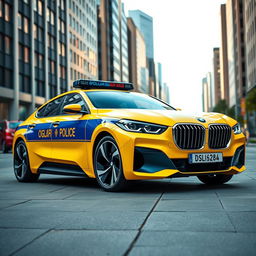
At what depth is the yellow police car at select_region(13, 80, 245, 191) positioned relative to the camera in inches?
247

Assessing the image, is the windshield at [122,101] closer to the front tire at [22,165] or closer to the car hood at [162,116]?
the car hood at [162,116]

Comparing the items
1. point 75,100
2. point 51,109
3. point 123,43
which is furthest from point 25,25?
point 123,43

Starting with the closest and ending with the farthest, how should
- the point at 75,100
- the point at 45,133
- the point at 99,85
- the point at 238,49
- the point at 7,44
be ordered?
the point at 75,100, the point at 45,133, the point at 99,85, the point at 7,44, the point at 238,49

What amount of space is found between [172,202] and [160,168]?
90cm

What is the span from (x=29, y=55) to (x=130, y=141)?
44502 mm

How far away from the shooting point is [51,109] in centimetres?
859

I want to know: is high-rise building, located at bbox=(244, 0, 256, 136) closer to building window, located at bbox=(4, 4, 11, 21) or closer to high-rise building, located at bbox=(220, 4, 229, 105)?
building window, located at bbox=(4, 4, 11, 21)

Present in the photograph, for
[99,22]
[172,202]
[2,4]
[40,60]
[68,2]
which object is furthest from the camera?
[99,22]

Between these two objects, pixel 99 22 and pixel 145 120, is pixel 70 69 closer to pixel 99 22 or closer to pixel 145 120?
pixel 99 22

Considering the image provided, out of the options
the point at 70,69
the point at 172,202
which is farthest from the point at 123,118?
the point at 70,69

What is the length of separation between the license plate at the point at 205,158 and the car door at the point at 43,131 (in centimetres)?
275

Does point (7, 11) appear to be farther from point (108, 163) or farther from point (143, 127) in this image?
point (143, 127)

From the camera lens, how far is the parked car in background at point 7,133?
2581cm

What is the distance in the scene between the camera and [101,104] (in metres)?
7.40
